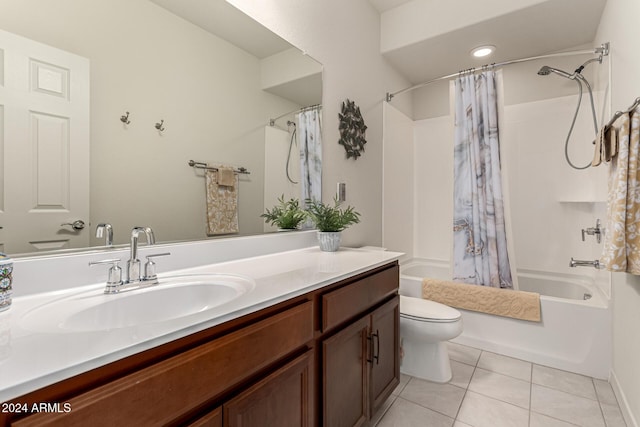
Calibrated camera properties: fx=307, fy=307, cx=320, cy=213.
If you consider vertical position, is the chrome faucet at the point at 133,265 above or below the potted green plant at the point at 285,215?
A: below

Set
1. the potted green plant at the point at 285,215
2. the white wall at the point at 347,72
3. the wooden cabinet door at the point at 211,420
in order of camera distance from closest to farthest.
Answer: the wooden cabinet door at the point at 211,420 < the potted green plant at the point at 285,215 < the white wall at the point at 347,72

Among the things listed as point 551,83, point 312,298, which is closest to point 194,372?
point 312,298

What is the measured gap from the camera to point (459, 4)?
232 cm

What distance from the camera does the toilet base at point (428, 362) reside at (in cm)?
190

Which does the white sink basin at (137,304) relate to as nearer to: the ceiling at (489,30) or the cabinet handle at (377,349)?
the cabinet handle at (377,349)

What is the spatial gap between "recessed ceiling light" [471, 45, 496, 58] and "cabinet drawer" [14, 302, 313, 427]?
278 cm

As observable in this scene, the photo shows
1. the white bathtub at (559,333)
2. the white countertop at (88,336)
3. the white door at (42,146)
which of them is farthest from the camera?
the white bathtub at (559,333)

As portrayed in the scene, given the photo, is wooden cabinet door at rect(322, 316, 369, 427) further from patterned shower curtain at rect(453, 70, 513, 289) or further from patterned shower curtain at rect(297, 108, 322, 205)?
patterned shower curtain at rect(453, 70, 513, 289)

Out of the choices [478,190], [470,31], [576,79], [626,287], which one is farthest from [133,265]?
[576,79]

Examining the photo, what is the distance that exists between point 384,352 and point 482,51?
8.49ft

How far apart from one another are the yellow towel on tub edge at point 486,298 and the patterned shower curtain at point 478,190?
126mm

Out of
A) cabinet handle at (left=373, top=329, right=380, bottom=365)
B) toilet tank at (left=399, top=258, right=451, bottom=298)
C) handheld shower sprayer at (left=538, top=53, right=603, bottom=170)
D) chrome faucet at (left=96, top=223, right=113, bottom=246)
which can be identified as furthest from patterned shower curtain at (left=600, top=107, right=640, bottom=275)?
chrome faucet at (left=96, top=223, right=113, bottom=246)

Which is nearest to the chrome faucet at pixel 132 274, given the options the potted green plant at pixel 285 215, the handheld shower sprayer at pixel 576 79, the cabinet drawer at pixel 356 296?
the cabinet drawer at pixel 356 296

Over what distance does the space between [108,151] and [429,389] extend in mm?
2008
